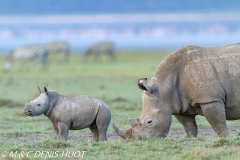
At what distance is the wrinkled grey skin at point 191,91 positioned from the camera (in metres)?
10.6

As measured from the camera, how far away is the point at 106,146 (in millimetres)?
9836

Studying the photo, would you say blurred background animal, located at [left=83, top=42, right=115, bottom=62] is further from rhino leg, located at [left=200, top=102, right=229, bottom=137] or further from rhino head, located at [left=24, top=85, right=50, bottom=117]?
rhino leg, located at [left=200, top=102, right=229, bottom=137]

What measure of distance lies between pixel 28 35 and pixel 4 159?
510ft

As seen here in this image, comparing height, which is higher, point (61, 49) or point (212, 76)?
point (212, 76)

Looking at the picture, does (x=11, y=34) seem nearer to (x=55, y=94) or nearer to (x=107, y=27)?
(x=107, y=27)

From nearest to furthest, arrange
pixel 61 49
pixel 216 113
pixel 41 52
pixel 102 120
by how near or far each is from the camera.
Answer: pixel 216 113 → pixel 102 120 → pixel 41 52 → pixel 61 49

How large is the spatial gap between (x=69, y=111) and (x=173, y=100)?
4.86 feet

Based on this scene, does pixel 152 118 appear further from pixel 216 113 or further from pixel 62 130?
pixel 62 130

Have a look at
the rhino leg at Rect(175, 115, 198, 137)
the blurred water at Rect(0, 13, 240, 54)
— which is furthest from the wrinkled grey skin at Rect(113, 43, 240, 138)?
the blurred water at Rect(0, 13, 240, 54)

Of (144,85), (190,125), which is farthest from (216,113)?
(144,85)

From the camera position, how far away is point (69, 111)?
10.7m

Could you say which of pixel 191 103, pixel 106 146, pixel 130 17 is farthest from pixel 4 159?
pixel 130 17

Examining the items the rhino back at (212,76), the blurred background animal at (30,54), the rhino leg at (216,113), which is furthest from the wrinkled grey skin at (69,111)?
the blurred background animal at (30,54)

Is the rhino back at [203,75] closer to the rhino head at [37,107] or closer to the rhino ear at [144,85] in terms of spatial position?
the rhino ear at [144,85]
